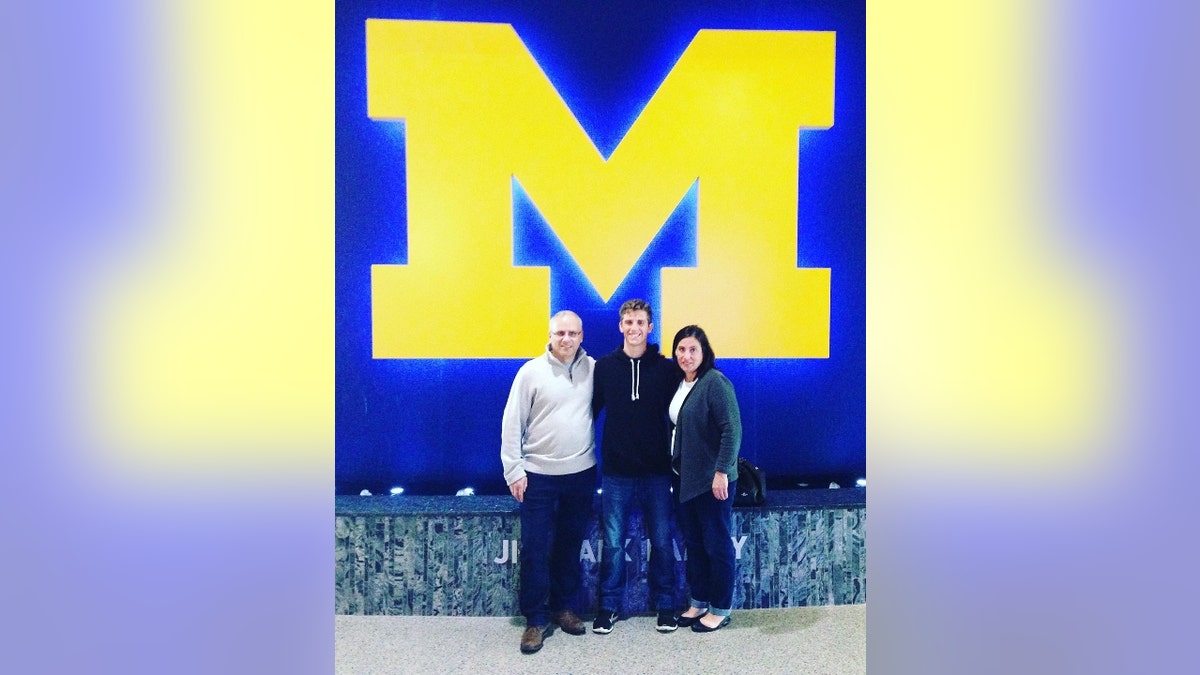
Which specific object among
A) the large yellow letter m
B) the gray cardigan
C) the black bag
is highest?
the large yellow letter m

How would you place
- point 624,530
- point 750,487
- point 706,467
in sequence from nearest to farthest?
point 706,467
point 624,530
point 750,487

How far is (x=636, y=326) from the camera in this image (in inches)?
128

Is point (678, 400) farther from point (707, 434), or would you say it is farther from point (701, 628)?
point (701, 628)

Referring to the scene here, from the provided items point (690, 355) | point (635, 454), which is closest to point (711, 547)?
point (635, 454)

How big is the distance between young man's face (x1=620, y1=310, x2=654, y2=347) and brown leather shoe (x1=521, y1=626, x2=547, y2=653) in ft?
4.44

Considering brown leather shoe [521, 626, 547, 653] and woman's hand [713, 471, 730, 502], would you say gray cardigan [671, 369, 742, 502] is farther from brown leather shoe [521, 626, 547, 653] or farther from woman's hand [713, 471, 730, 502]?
brown leather shoe [521, 626, 547, 653]

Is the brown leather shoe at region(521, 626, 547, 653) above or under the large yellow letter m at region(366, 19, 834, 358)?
under

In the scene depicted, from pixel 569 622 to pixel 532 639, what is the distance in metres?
0.22

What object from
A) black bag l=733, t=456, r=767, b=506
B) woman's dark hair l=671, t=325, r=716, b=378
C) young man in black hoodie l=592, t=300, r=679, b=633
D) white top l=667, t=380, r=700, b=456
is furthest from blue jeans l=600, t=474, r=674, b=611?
woman's dark hair l=671, t=325, r=716, b=378

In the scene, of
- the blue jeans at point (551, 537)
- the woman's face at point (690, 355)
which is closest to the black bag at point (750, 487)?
A: the woman's face at point (690, 355)

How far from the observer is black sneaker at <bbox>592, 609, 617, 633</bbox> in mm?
3252
